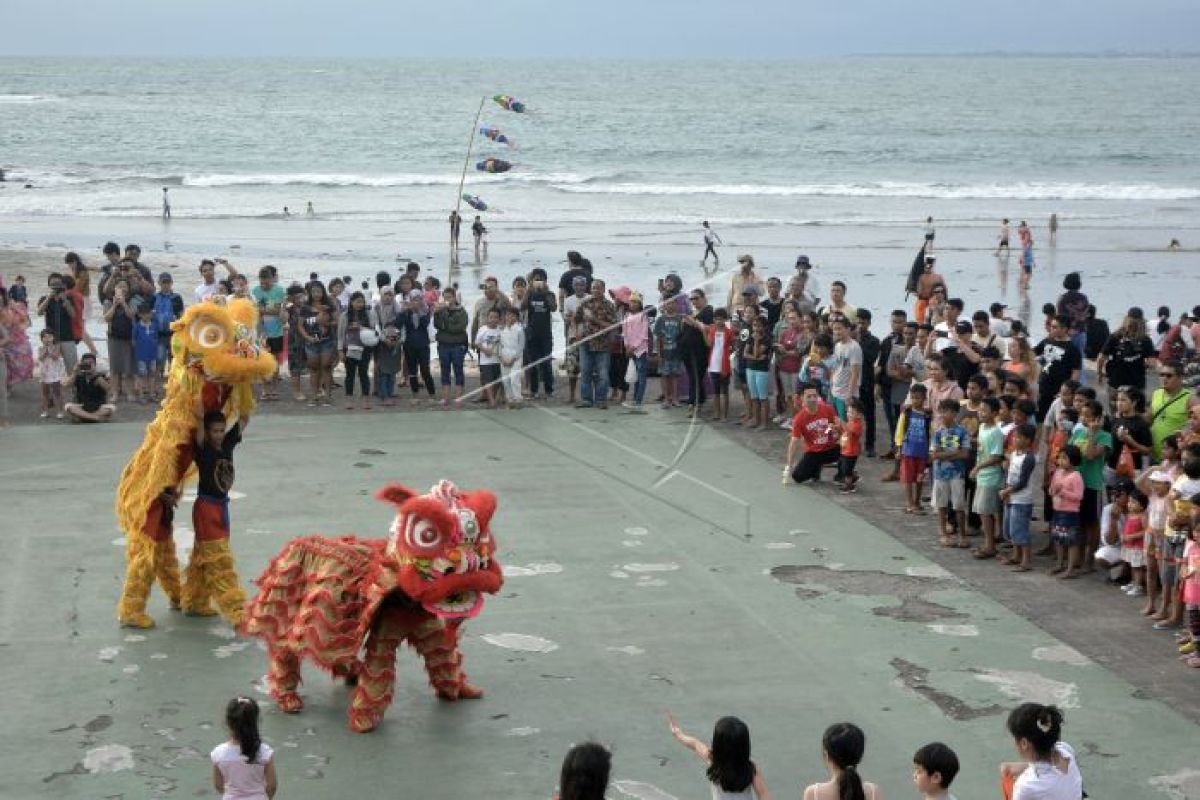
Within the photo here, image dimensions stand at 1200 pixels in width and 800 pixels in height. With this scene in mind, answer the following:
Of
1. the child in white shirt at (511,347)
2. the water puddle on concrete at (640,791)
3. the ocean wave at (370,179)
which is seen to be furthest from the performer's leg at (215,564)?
the ocean wave at (370,179)

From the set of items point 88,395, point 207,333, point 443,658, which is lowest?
point 443,658

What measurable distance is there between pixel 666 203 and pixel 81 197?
15933 millimetres

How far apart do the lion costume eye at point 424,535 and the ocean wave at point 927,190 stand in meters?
41.6

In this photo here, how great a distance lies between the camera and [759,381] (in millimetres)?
15633

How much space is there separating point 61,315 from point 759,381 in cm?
676

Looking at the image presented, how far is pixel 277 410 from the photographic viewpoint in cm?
1642

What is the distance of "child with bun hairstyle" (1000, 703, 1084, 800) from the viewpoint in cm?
648

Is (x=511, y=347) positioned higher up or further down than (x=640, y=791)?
higher up

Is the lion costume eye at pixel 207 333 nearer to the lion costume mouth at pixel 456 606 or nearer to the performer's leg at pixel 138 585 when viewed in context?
the performer's leg at pixel 138 585

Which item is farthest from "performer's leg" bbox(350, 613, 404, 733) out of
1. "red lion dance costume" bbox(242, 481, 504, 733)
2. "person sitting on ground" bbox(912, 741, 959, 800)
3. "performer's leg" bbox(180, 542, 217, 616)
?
"person sitting on ground" bbox(912, 741, 959, 800)

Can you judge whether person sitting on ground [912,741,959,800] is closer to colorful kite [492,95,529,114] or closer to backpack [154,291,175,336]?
backpack [154,291,175,336]

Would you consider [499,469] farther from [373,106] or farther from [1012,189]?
[373,106]

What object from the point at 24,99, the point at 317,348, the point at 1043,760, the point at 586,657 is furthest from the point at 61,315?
the point at 24,99

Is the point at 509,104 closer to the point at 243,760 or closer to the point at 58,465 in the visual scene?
the point at 58,465
